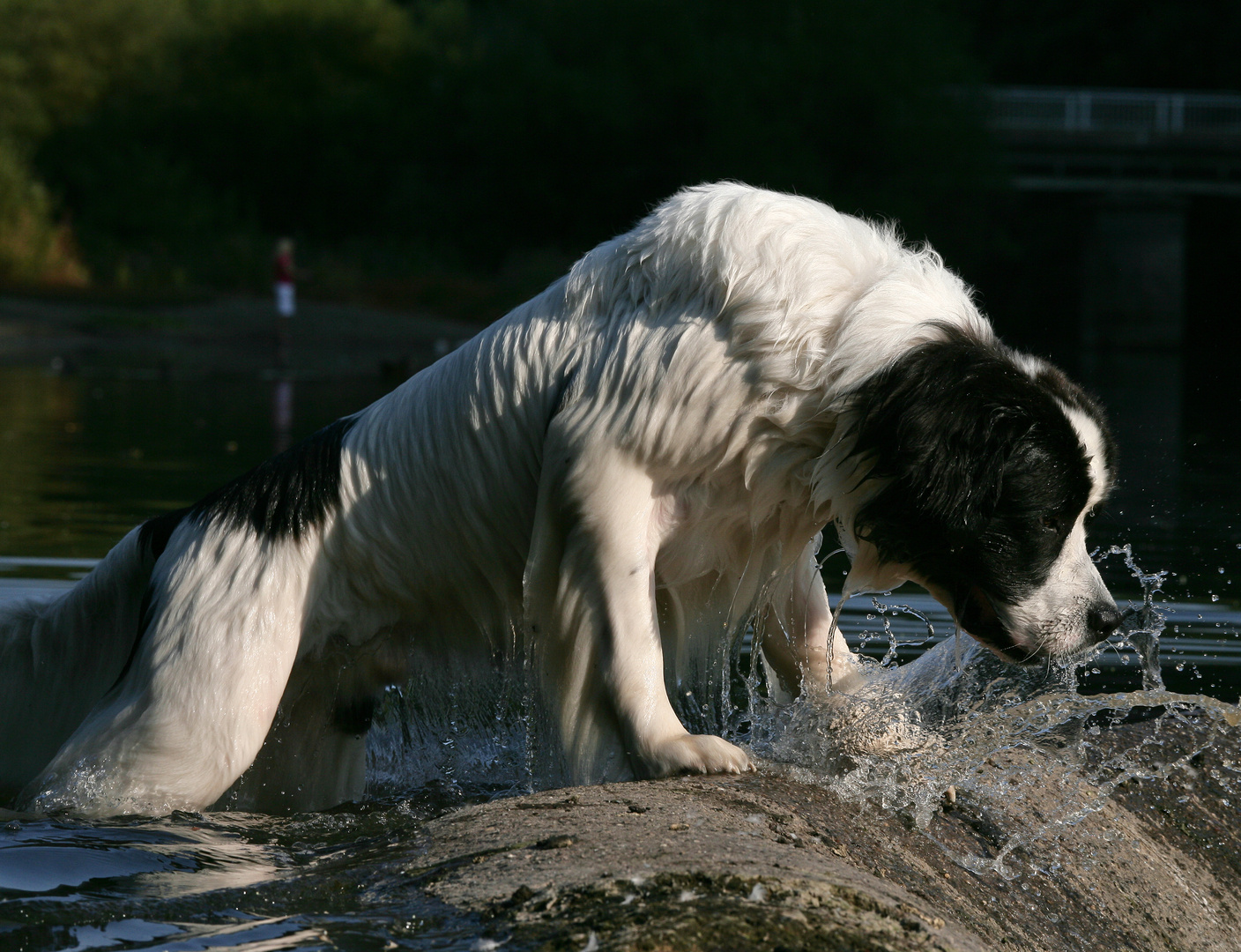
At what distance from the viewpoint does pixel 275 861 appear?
327 centimetres

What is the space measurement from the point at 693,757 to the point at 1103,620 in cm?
113

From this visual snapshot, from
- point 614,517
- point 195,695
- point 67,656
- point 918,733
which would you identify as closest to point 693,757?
point 614,517

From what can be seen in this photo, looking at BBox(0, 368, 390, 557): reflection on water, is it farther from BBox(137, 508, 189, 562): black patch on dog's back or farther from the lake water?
BBox(137, 508, 189, 562): black patch on dog's back

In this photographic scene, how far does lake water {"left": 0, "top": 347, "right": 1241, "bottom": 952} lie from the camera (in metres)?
2.72

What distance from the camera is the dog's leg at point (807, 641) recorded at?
4.19 m

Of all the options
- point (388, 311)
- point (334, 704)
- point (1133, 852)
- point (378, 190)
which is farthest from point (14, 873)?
point (378, 190)

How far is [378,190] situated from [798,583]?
37.4 metres

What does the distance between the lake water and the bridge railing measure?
30.3 meters

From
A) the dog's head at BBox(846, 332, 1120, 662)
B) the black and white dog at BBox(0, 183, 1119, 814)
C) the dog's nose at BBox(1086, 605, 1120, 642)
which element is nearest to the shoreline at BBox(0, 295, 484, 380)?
the black and white dog at BBox(0, 183, 1119, 814)

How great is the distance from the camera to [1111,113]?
124 ft

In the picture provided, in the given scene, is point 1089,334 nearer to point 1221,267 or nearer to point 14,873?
point 1221,267

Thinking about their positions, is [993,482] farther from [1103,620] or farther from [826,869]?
[826,869]

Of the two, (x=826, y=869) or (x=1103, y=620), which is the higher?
(x=1103, y=620)

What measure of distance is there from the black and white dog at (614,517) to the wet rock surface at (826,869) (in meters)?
0.37
